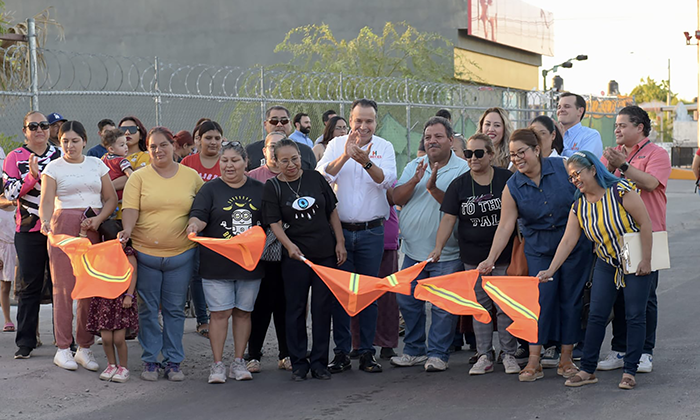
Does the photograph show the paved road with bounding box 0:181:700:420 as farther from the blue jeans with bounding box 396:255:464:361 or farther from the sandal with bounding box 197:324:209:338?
the sandal with bounding box 197:324:209:338

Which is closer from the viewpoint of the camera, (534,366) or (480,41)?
(534,366)

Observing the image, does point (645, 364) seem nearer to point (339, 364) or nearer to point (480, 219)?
point (480, 219)

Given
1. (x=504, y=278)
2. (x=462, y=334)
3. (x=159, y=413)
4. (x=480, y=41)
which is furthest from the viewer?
(x=480, y=41)

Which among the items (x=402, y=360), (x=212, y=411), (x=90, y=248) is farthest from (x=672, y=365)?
(x=90, y=248)

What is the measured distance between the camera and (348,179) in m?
7.26

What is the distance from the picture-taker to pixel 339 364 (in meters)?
7.18

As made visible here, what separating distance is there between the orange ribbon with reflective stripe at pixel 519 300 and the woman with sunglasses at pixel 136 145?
138 inches

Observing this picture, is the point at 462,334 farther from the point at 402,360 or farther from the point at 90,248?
the point at 90,248

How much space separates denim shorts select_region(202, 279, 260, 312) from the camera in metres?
6.86

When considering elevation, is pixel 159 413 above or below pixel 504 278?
below

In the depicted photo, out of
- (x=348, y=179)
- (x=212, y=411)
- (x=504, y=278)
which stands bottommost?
(x=212, y=411)

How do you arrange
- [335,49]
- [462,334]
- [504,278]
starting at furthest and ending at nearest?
[335,49] < [462,334] < [504,278]

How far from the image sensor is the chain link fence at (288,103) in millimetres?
16688

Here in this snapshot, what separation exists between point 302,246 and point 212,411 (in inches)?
60.1
